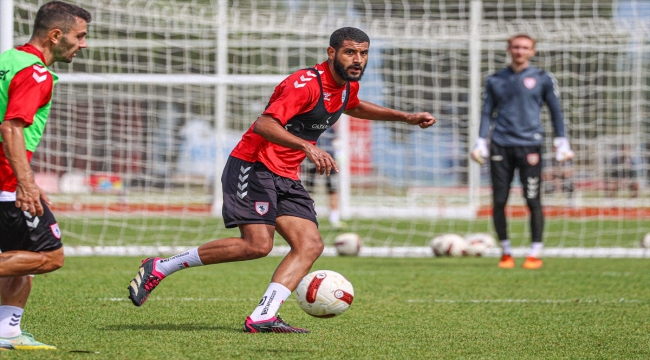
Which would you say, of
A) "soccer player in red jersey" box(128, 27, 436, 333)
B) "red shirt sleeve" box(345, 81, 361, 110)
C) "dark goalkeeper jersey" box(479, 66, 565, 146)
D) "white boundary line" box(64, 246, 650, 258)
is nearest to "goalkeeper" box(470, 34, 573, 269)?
"dark goalkeeper jersey" box(479, 66, 565, 146)

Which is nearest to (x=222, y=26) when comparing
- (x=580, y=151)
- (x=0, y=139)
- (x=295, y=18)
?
(x=295, y=18)

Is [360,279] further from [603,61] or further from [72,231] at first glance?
[603,61]

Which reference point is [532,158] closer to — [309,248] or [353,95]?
[353,95]

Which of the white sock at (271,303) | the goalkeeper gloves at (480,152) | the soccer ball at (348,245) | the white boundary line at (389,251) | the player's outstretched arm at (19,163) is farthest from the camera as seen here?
the soccer ball at (348,245)

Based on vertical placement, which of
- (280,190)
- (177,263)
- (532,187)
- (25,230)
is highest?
(280,190)

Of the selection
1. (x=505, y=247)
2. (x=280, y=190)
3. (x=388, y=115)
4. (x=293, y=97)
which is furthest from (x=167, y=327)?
(x=505, y=247)

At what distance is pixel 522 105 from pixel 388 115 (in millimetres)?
4170

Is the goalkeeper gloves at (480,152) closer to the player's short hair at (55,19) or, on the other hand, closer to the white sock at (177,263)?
the white sock at (177,263)

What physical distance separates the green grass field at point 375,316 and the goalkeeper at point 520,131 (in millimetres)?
646

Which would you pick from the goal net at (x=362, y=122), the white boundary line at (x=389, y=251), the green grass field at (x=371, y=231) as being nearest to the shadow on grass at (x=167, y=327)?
the white boundary line at (x=389, y=251)

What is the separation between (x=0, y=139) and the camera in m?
4.79

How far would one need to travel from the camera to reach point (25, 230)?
4812mm

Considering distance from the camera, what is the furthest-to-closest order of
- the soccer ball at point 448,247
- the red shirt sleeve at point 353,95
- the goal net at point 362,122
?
1. the goal net at point 362,122
2. the soccer ball at point 448,247
3. the red shirt sleeve at point 353,95

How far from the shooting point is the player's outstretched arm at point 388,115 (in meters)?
6.32
